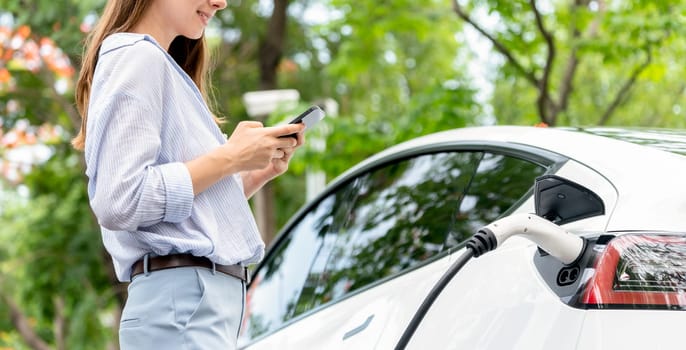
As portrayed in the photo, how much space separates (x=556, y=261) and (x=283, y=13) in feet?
30.8

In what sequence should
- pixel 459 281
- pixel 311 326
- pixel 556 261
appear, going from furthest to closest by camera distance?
pixel 311 326 < pixel 459 281 < pixel 556 261

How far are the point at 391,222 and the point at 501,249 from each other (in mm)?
762

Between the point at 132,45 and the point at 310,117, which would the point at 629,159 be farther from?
the point at 132,45

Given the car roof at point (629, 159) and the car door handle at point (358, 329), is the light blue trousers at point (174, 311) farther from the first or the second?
the car roof at point (629, 159)

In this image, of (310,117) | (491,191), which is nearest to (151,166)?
(310,117)

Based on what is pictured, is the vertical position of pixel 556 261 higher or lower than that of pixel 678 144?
lower

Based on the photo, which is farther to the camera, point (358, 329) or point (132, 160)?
point (358, 329)

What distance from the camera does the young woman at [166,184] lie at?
66.9 inches

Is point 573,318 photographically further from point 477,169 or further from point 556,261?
point 477,169

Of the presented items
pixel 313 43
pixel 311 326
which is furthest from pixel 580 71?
pixel 311 326

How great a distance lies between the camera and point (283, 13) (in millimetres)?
10805

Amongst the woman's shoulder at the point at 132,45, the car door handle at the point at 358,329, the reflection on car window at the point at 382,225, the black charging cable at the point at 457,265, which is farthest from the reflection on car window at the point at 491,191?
the woman's shoulder at the point at 132,45

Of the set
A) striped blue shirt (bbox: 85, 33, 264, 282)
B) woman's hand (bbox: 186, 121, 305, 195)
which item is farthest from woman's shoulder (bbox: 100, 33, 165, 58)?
woman's hand (bbox: 186, 121, 305, 195)

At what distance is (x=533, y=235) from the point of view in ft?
5.30
